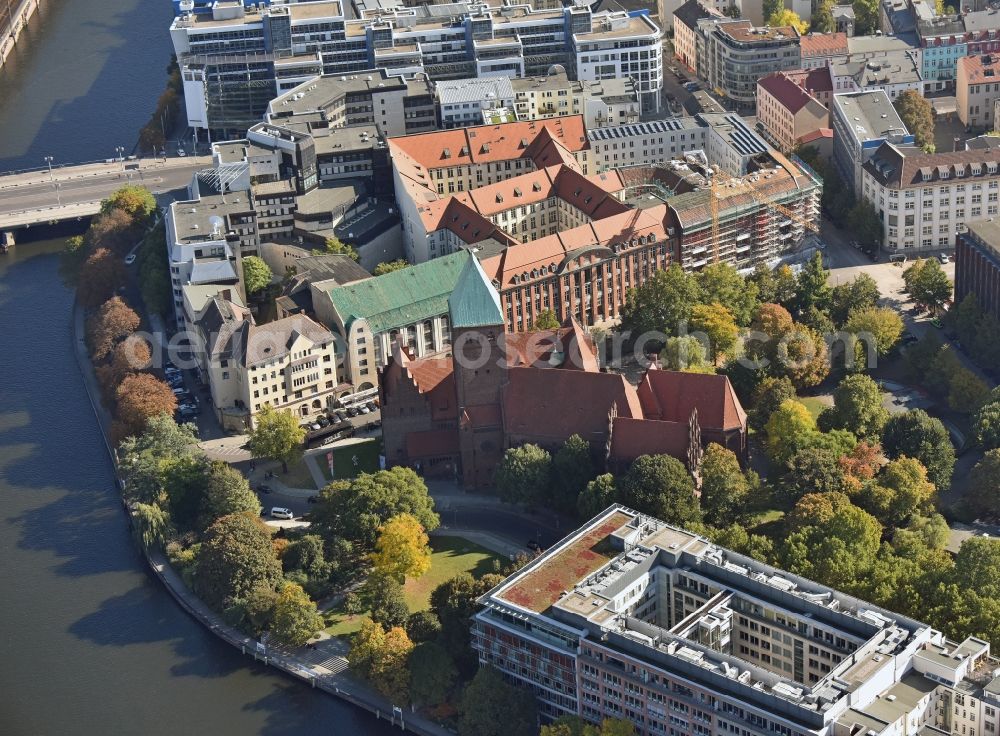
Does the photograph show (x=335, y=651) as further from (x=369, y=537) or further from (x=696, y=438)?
(x=696, y=438)

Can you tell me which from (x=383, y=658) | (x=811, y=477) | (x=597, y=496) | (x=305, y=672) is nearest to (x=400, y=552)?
(x=305, y=672)

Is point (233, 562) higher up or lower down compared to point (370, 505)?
lower down

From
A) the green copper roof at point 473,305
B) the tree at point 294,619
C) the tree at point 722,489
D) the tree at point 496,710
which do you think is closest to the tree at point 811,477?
the tree at point 722,489

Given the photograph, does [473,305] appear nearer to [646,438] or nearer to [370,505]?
[646,438]

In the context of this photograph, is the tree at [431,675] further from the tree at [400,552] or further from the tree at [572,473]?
the tree at [572,473]

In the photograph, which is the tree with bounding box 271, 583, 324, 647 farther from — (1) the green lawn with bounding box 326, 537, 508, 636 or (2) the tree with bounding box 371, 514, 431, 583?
(2) the tree with bounding box 371, 514, 431, 583

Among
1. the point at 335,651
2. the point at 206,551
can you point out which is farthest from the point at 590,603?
the point at 206,551

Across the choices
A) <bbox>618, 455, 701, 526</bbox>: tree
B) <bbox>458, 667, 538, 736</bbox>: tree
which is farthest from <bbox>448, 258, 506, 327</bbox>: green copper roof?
<bbox>458, 667, 538, 736</bbox>: tree
